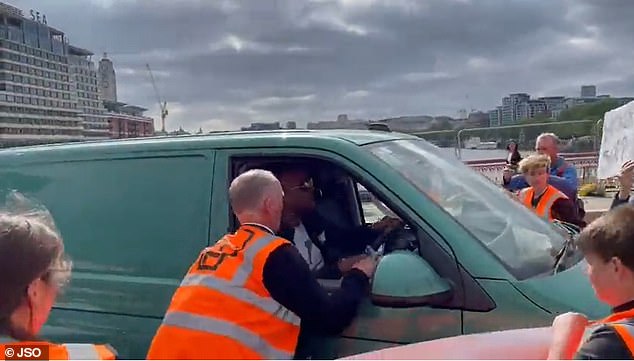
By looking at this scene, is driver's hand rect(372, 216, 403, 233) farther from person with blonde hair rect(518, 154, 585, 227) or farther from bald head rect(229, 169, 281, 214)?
person with blonde hair rect(518, 154, 585, 227)

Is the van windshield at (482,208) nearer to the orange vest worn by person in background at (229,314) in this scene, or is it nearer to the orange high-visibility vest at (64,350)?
the orange vest worn by person in background at (229,314)

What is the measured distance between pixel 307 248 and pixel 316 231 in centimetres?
38

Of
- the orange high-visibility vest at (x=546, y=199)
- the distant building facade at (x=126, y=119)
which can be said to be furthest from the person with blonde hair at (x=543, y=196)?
the distant building facade at (x=126, y=119)

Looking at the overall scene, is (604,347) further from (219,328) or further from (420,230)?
(219,328)

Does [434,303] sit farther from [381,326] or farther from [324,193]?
[324,193]

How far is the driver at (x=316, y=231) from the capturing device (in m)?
3.38

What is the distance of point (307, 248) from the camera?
135 inches

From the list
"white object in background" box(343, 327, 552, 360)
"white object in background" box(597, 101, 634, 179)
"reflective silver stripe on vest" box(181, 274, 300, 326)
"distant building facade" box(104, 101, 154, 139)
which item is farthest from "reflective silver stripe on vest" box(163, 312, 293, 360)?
"white object in background" box(597, 101, 634, 179)

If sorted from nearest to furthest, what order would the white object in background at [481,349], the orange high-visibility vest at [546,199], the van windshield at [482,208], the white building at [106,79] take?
the white object in background at [481,349] → the van windshield at [482,208] → the orange high-visibility vest at [546,199] → the white building at [106,79]

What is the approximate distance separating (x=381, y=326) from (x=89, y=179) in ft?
5.62

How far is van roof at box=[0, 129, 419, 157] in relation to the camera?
2.94m

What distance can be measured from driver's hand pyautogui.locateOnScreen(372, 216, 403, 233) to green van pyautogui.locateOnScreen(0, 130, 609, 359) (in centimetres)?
9

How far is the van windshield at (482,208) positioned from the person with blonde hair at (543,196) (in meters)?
1.90

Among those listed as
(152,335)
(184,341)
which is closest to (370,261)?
(184,341)
